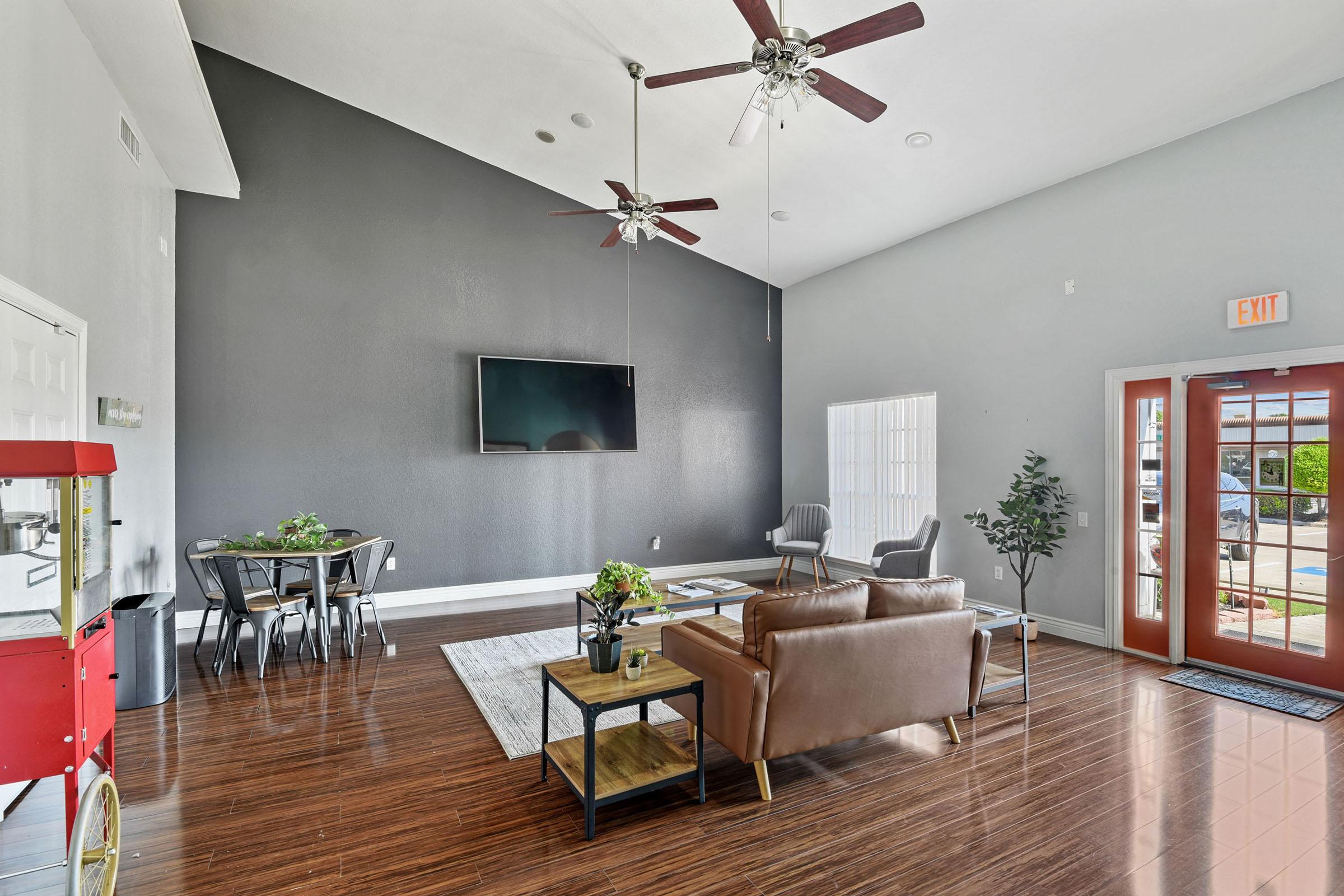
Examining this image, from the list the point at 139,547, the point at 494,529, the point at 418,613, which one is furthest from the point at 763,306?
the point at 139,547

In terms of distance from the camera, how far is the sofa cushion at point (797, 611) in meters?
2.82

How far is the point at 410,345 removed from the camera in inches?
244

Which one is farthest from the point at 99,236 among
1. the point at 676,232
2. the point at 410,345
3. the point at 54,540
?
the point at 676,232

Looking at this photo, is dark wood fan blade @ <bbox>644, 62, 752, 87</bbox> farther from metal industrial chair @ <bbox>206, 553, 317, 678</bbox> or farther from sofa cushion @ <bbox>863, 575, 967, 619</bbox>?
metal industrial chair @ <bbox>206, 553, 317, 678</bbox>

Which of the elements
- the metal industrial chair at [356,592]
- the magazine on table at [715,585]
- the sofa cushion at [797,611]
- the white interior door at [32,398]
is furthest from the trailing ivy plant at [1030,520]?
the white interior door at [32,398]

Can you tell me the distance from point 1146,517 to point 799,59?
13.6ft

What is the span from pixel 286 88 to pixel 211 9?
2.87 ft

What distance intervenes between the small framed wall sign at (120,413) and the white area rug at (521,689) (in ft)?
8.47

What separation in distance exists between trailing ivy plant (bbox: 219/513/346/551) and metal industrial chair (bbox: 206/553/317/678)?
13 cm

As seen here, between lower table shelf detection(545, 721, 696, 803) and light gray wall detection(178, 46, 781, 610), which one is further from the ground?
light gray wall detection(178, 46, 781, 610)

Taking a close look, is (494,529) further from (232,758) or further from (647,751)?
(647,751)

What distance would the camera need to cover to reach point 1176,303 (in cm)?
454

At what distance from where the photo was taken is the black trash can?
3828 mm

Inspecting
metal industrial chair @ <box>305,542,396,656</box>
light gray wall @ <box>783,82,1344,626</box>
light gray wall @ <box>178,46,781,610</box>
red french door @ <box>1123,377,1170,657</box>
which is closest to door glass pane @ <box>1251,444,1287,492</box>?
red french door @ <box>1123,377,1170,657</box>
